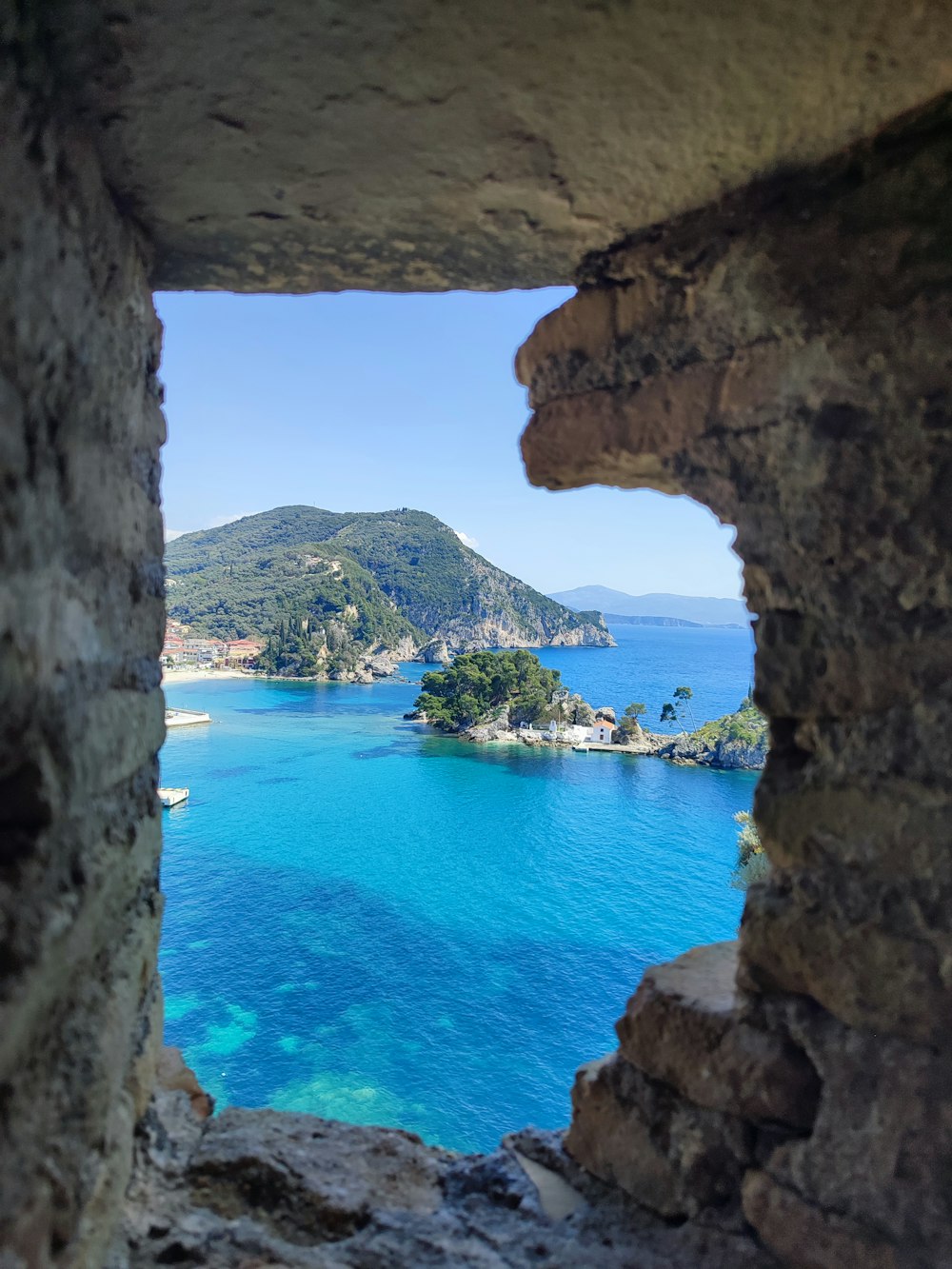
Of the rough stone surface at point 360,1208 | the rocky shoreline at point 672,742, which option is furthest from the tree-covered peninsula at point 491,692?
the rough stone surface at point 360,1208

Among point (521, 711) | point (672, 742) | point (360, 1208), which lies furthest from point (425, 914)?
point (672, 742)

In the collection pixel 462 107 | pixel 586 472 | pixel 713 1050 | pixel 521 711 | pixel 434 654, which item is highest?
pixel 462 107

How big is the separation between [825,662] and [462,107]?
1.14 meters

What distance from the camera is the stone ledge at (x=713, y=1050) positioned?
57.2 inches

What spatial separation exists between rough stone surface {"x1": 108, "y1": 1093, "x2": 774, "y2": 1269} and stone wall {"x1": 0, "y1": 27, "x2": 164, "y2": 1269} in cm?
18

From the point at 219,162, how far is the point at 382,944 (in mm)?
18382

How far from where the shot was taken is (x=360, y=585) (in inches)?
3034

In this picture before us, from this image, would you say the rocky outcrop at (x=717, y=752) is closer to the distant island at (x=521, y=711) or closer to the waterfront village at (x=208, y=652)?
the distant island at (x=521, y=711)

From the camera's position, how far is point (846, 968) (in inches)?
53.4

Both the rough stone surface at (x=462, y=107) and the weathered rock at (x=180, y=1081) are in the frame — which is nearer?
the rough stone surface at (x=462, y=107)

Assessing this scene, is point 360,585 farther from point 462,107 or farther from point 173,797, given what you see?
point 462,107

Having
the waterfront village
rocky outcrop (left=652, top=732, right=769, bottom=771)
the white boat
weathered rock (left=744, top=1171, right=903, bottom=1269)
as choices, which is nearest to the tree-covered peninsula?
rocky outcrop (left=652, top=732, right=769, bottom=771)

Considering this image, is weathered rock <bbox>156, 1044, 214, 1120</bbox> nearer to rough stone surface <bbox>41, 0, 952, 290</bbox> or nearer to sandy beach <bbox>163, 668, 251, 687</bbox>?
rough stone surface <bbox>41, 0, 952, 290</bbox>

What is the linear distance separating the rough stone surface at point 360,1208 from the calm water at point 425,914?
10955 mm
